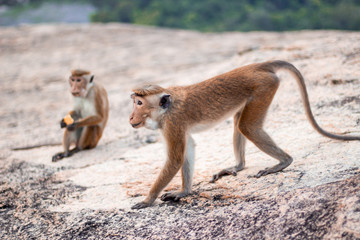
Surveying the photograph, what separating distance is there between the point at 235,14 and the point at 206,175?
686 inches

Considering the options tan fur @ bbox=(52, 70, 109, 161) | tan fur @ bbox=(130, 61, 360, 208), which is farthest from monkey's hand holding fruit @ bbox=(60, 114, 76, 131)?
tan fur @ bbox=(130, 61, 360, 208)

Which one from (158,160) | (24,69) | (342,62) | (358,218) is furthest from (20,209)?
(24,69)

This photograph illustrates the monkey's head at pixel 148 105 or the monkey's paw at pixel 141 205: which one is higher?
the monkey's head at pixel 148 105

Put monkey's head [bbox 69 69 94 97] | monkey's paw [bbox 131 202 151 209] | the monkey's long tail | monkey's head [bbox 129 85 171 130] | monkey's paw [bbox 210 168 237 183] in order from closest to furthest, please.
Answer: monkey's head [bbox 129 85 171 130], monkey's paw [bbox 131 202 151 209], the monkey's long tail, monkey's paw [bbox 210 168 237 183], monkey's head [bbox 69 69 94 97]

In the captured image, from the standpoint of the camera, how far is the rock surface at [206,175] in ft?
9.74

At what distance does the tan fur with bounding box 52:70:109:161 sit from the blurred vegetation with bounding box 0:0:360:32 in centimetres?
1344

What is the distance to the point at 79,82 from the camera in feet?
18.7

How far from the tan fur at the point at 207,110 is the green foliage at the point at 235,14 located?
14.2 meters

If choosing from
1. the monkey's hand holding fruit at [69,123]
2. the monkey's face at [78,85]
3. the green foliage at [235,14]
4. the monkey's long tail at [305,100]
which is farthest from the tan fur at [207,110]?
the green foliage at [235,14]

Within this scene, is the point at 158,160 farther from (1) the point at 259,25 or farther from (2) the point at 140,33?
(1) the point at 259,25

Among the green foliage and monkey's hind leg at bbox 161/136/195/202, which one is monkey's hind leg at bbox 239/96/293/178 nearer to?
monkey's hind leg at bbox 161/136/195/202

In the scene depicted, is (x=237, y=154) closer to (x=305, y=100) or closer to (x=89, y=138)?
(x=305, y=100)

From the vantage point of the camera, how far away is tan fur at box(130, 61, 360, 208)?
348cm

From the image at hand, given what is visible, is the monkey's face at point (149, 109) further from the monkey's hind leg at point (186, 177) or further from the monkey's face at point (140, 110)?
the monkey's hind leg at point (186, 177)
